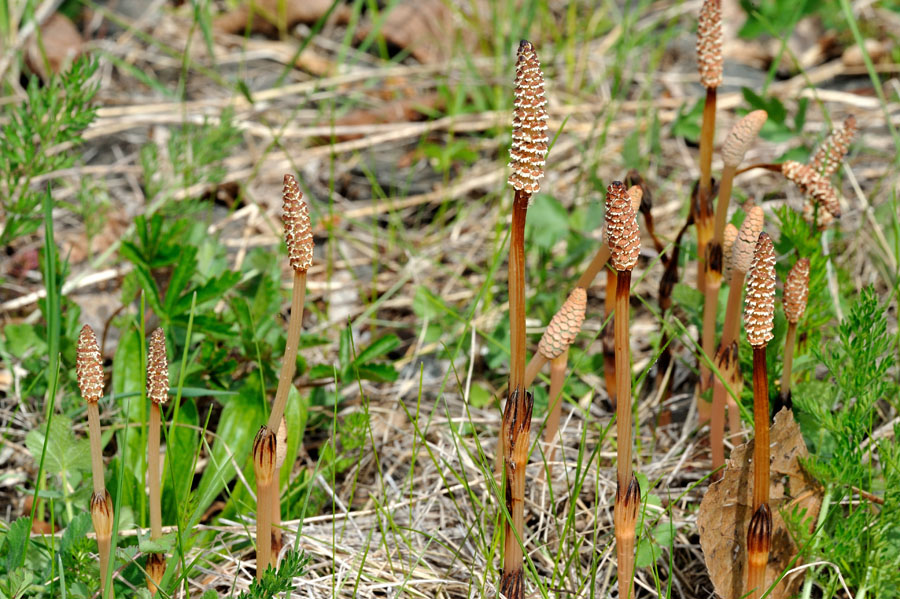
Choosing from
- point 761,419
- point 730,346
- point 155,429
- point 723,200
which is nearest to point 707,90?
point 723,200

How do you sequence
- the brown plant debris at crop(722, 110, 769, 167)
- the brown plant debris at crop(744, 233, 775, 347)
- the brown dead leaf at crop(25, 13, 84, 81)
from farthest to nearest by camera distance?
the brown dead leaf at crop(25, 13, 84, 81) → the brown plant debris at crop(722, 110, 769, 167) → the brown plant debris at crop(744, 233, 775, 347)

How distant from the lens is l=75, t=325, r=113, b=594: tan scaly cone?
4.47ft

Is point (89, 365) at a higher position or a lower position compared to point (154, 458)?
higher

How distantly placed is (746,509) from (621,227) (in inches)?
27.8

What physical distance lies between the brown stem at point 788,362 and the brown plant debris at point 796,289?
0.14 ft

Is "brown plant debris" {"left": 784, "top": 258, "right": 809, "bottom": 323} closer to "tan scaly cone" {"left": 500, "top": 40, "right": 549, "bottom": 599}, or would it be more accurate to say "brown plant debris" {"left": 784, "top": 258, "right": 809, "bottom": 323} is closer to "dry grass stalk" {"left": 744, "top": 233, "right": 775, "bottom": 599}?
"dry grass stalk" {"left": 744, "top": 233, "right": 775, "bottom": 599}

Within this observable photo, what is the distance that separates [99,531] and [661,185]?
8.17ft

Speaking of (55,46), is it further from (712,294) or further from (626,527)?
(626,527)

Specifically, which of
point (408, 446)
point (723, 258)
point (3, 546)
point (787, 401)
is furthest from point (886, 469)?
point (3, 546)

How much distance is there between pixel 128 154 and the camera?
342cm

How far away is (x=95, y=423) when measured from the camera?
1.41 metres

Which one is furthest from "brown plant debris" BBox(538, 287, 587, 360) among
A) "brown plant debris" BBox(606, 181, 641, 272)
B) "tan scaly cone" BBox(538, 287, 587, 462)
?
"brown plant debris" BBox(606, 181, 641, 272)

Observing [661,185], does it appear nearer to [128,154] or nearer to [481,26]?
[481,26]

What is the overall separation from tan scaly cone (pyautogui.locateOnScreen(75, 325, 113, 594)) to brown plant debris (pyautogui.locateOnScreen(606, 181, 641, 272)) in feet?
2.55
